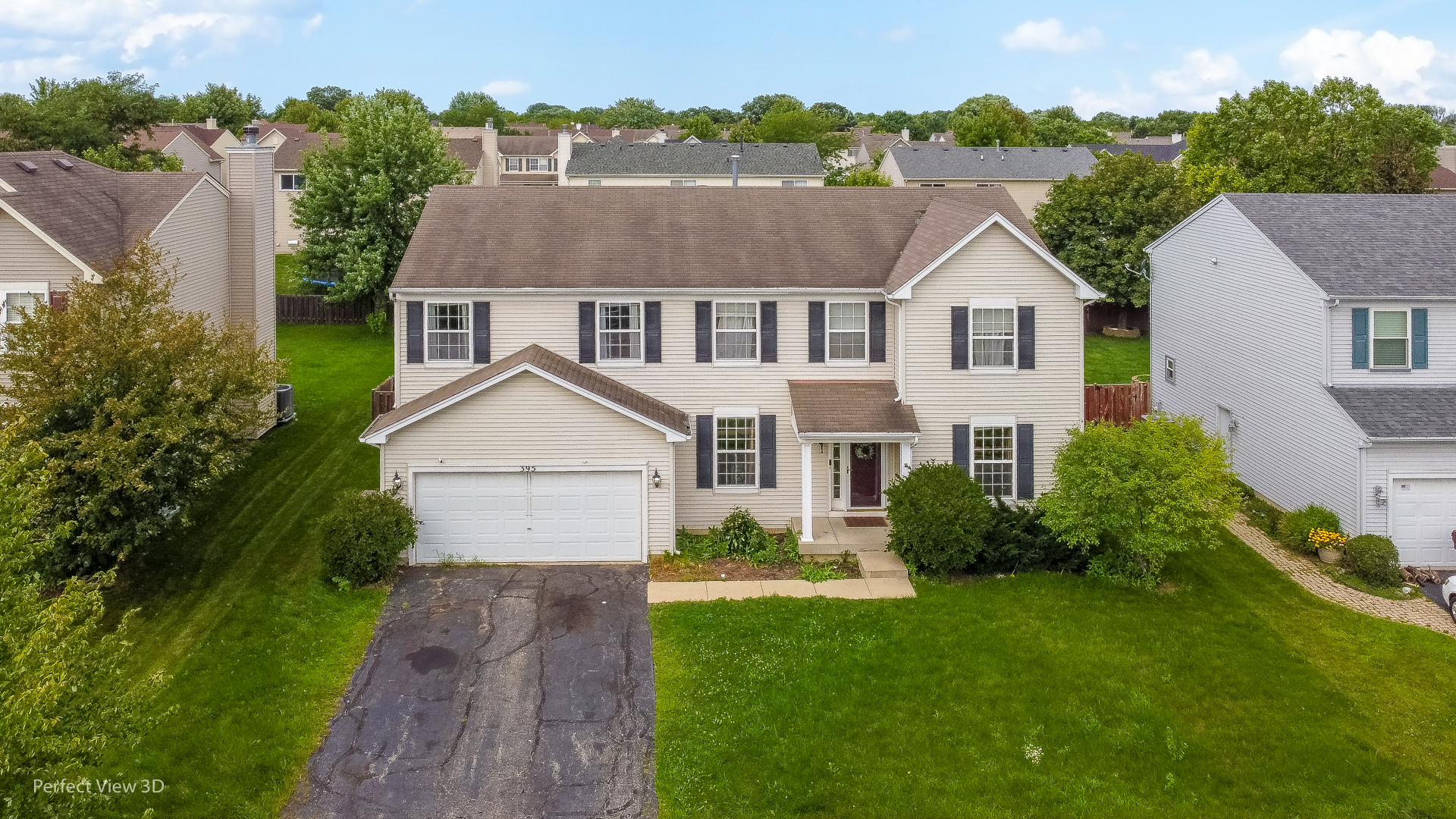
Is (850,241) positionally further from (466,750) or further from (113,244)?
(113,244)

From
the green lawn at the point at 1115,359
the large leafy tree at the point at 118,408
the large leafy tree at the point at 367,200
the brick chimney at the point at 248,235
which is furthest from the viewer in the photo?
the large leafy tree at the point at 367,200

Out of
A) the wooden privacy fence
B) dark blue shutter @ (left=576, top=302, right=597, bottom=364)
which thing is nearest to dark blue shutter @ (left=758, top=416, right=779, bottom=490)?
dark blue shutter @ (left=576, top=302, right=597, bottom=364)

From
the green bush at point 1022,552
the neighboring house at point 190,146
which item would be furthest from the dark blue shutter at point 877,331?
the neighboring house at point 190,146

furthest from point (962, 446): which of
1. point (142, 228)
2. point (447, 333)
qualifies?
point (142, 228)

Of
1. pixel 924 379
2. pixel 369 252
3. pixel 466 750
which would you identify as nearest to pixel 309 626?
pixel 466 750

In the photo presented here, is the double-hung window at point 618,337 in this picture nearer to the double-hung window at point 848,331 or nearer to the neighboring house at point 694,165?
the double-hung window at point 848,331

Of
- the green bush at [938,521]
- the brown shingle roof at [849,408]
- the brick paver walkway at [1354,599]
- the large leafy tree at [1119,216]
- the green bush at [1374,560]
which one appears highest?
the large leafy tree at [1119,216]
